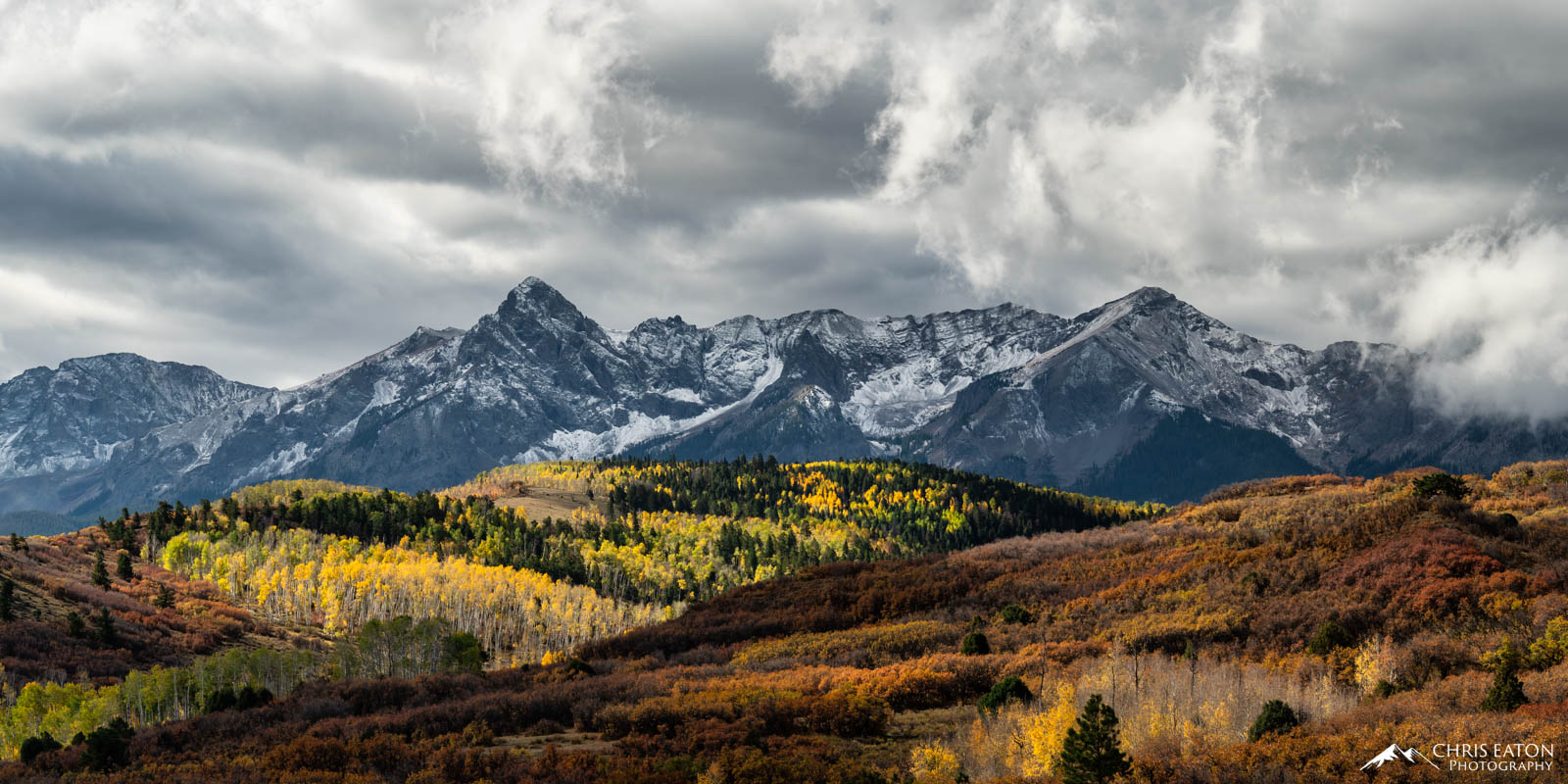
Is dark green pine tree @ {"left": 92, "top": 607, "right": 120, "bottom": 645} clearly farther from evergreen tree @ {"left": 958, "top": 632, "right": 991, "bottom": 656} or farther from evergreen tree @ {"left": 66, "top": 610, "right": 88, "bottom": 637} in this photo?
evergreen tree @ {"left": 958, "top": 632, "right": 991, "bottom": 656}

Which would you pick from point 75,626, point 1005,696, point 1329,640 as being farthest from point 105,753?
point 75,626

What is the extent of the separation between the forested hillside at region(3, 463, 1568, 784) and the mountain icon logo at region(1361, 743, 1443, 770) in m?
0.50

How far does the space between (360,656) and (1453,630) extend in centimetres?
12927

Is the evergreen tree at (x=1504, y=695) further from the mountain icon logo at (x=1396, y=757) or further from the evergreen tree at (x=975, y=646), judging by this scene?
the evergreen tree at (x=975, y=646)

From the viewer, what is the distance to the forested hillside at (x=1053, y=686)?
29859mm

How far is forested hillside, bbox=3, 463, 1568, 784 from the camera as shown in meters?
29.9

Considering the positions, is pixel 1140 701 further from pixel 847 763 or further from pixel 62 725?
pixel 62 725

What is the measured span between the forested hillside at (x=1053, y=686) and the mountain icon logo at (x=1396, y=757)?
498mm

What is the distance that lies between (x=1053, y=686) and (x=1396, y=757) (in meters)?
16.8

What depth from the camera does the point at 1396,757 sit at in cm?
2392

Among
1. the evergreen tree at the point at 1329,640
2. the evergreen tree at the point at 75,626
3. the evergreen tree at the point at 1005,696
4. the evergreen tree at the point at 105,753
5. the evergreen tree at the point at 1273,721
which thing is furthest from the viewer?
the evergreen tree at the point at 75,626

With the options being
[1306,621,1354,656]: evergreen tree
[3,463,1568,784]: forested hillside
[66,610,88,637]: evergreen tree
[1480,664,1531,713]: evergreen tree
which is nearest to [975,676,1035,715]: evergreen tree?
[3,463,1568,784]: forested hillside

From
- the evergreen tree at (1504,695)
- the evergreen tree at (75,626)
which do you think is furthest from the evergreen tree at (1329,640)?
the evergreen tree at (75,626)

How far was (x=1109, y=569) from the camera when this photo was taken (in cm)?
7350
